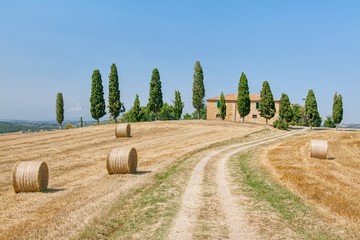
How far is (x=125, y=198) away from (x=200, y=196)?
128 inches

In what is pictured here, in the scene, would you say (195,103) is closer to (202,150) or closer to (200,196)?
(202,150)

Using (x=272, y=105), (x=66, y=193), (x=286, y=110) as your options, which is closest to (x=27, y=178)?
(x=66, y=193)

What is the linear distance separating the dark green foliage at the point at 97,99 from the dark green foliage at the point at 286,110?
139 ft

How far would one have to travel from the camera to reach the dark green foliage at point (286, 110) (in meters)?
85.6

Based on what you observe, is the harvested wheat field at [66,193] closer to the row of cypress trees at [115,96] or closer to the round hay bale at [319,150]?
the round hay bale at [319,150]

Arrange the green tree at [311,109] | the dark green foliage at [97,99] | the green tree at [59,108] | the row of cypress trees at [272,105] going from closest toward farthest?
the dark green foliage at [97,99] < the row of cypress trees at [272,105] < the green tree at [311,109] < the green tree at [59,108]

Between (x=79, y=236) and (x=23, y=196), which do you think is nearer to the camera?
(x=79, y=236)

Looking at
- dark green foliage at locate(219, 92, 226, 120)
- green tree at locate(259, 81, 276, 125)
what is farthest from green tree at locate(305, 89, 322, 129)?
dark green foliage at locate(219, 92, 226, 120)

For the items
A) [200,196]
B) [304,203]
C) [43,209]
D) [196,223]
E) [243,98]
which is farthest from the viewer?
[243,98]

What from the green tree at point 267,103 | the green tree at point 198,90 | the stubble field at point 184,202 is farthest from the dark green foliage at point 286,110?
the stubble field at point 184,202

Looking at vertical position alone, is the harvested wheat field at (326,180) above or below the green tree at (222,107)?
below

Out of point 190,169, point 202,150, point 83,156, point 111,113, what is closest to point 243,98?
point 111,113

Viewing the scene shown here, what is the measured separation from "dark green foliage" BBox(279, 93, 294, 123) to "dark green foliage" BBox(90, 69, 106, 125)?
42.2m

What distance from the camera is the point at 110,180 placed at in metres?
20.2
